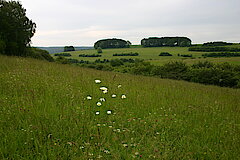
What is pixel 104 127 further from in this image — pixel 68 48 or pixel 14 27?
pixel 68 48

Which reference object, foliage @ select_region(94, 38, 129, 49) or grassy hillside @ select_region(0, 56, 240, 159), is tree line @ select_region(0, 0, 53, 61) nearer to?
grassy hillside @ select_region(0, 56, 240, 159)

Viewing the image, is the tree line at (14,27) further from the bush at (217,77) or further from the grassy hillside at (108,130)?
the bush at (217,77)

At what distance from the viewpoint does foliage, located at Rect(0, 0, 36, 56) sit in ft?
67.6

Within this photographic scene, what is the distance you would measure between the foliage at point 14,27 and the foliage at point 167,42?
101608 mm

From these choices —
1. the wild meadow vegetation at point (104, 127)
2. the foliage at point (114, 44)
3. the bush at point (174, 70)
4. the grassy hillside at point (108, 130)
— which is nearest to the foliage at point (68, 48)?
the foliage at point (114, 44)

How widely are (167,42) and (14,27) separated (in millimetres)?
104565

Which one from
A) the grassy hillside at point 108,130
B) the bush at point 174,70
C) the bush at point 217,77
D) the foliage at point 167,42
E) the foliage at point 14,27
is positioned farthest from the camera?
the foliage at point 167,42

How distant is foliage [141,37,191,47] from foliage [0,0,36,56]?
101608mm

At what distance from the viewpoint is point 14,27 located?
71.2 feet

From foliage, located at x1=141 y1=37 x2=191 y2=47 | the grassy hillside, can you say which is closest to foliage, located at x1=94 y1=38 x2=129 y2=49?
foliage, located at x1=141 y1=37 x2=191 y2=47

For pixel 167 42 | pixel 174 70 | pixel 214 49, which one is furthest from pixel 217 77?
pixel 167 42

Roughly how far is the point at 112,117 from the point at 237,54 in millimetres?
84197

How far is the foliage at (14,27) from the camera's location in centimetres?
2060

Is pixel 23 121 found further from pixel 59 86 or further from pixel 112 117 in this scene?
pixel 59 86
